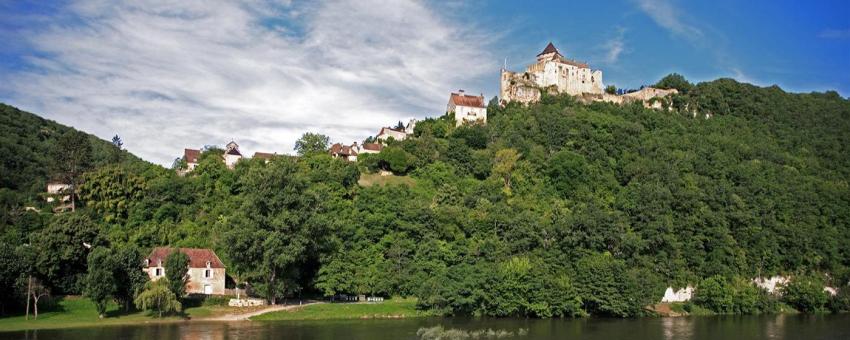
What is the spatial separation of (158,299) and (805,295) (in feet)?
209

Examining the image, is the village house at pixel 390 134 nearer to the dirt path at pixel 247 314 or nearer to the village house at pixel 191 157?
the village house at pixel 191 157

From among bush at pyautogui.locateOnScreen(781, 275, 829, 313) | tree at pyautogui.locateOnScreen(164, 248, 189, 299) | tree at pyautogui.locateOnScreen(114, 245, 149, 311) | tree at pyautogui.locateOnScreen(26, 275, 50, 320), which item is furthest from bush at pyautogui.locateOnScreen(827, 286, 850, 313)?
tree at pyautogui.locateOnScreen(26, 275, 50, 320)

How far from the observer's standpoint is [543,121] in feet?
332

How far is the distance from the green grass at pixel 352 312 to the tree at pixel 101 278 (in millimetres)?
10799

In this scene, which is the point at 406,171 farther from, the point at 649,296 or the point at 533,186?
the point at 649,296

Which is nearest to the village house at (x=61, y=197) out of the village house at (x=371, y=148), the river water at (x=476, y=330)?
the river water at (x=476, y=330)

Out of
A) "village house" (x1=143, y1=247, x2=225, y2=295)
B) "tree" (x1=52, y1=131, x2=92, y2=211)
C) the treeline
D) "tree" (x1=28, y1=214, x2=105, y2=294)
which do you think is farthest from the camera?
"tree" (x1=52, y1=131, x2=92, y2=211)

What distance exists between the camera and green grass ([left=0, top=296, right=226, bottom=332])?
47.9m

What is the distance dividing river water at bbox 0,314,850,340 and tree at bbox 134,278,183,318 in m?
2.41

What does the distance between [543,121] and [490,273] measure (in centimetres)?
4468

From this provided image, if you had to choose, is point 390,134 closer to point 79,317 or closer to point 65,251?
point 65,251

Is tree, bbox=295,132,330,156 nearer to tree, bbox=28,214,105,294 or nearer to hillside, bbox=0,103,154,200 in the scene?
A: hillside, bbox=0,103,154,200

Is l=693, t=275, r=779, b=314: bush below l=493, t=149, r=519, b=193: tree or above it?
below

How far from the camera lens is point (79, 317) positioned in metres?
50.8
